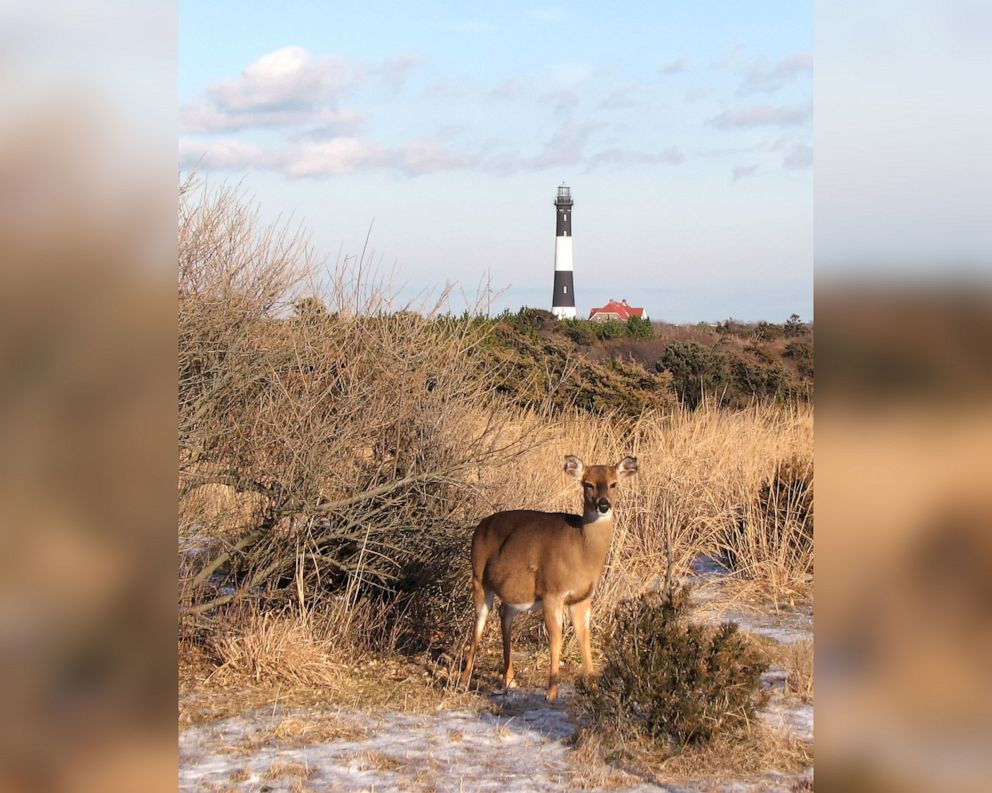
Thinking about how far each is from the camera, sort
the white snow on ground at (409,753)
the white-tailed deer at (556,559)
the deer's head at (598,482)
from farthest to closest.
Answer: the white-tailed deer at (556,559) → the deer's head at (598,482) → the white snow on ground at (409,753)

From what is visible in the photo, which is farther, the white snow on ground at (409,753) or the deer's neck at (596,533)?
the deer's neck at (596,533)

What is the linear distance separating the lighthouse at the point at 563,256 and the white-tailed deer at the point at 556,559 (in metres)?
57.2

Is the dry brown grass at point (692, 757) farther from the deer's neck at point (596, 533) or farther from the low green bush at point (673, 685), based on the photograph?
the deer's neck at point (596, 533)

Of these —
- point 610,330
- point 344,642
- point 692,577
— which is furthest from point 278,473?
point 610,330

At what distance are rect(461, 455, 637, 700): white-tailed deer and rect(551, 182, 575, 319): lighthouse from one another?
2254 inches

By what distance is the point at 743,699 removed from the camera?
6656mm

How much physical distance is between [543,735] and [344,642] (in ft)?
7.41

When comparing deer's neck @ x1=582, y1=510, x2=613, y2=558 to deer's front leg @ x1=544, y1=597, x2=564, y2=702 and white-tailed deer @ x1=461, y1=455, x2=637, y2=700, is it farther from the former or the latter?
deer's front leg @ x1=544, y1=597, x2=564, y2=702

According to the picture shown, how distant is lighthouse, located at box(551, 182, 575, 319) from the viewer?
65812 mm

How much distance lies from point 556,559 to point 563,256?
6037 centimetres

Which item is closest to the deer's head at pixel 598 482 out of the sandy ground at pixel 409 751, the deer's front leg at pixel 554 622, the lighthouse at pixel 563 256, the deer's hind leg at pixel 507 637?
the deer's front leg at pixel 554 622

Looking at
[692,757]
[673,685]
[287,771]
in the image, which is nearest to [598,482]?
[673,685]

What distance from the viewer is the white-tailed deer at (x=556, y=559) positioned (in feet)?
24.1
